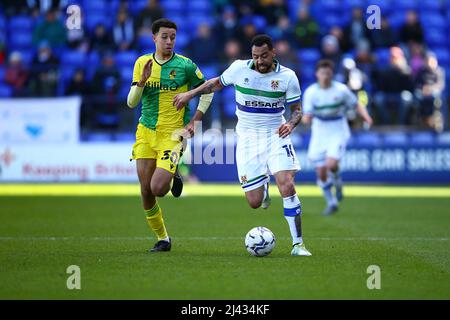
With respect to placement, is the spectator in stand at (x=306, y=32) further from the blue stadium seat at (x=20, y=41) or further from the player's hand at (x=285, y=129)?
the player's hand at (x=285, y=129)

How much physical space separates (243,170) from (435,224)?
4.58m

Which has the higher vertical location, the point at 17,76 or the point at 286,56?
the point at 286,56

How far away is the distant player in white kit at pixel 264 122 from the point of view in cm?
1033

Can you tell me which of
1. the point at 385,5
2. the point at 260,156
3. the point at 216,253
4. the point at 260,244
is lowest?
the point at 216,253

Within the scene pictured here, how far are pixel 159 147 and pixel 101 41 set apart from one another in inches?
586

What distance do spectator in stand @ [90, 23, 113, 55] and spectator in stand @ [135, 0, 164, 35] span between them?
884 millimetres

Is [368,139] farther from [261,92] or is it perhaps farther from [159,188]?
[159,188]

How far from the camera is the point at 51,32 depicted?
83.4ft

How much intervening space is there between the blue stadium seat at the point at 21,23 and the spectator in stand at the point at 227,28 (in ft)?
19.0

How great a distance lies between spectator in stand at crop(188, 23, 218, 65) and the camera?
24125 millimetres

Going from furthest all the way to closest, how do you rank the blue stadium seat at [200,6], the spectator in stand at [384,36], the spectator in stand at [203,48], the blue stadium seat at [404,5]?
1. the blue stadium seat at [404,5]
2. the blue stadium seat at [200,6]
3. the spectator in stand at [384,36]
4. the spectator in stand at [203,48]

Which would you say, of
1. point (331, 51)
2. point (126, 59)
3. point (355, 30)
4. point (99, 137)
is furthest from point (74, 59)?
point (355, 30)

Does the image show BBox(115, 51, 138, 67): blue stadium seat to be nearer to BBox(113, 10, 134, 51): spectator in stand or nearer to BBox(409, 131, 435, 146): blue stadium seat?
BBox(113, 10, 134, 51): spectator in stand

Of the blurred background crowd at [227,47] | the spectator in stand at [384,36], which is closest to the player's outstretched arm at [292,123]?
the blurred background crowd at [227,47]
